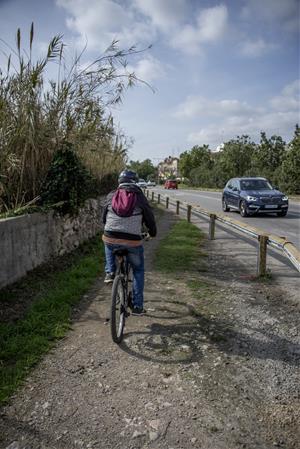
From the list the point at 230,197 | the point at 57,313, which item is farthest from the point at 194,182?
the point at 57,313

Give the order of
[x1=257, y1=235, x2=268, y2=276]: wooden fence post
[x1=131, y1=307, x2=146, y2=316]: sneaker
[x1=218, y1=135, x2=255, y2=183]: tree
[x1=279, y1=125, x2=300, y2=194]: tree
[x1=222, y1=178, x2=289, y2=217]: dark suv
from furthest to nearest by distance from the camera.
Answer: [x1=218, y1=135, x2=255, y2=183]: tree < [x1=279, y1=125, x2=300, y2=194]: tree < [x1=222, y1=178, x2=289, y2=217]: dark suv < [x1=257, y1=235, x2=268, y2=276]: wooden fence post < [x1=131, y1=307, x2=146, y2=316]: sneaker

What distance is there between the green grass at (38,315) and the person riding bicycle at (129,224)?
913 millimetres

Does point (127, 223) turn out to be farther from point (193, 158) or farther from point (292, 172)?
point (193, 158)

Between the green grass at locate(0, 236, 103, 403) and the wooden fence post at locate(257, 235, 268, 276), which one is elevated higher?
the wooden fence post at locate(257, 235, 268, 276)

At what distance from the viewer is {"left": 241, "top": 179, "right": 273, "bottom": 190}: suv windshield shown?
59.3 ft

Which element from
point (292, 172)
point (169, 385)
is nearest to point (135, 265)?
point (169, 385)

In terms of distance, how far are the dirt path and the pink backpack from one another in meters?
1.37

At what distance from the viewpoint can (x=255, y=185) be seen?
59.9 ft

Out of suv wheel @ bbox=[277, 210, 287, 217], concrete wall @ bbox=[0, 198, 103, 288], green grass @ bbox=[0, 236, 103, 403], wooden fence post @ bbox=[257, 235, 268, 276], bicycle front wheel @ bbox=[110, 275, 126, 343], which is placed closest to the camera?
green grass @ bbox=[0, 236, 103, 403]

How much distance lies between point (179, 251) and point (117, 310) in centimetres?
505

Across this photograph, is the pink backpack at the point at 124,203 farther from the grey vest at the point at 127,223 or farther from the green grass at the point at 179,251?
the green grass at the point at 179,251

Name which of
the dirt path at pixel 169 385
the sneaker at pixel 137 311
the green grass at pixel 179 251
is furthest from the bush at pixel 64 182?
the sneaker at pixel 137 311

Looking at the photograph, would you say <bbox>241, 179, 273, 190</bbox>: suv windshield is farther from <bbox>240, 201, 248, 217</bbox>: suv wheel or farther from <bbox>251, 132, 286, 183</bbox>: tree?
<bbox>251, 132, 286, 183</bbox>: tree

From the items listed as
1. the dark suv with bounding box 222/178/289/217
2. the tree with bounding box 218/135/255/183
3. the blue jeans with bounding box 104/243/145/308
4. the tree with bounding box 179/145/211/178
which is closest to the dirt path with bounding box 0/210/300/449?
the blue jeans with bounding box 104/243/145/308
